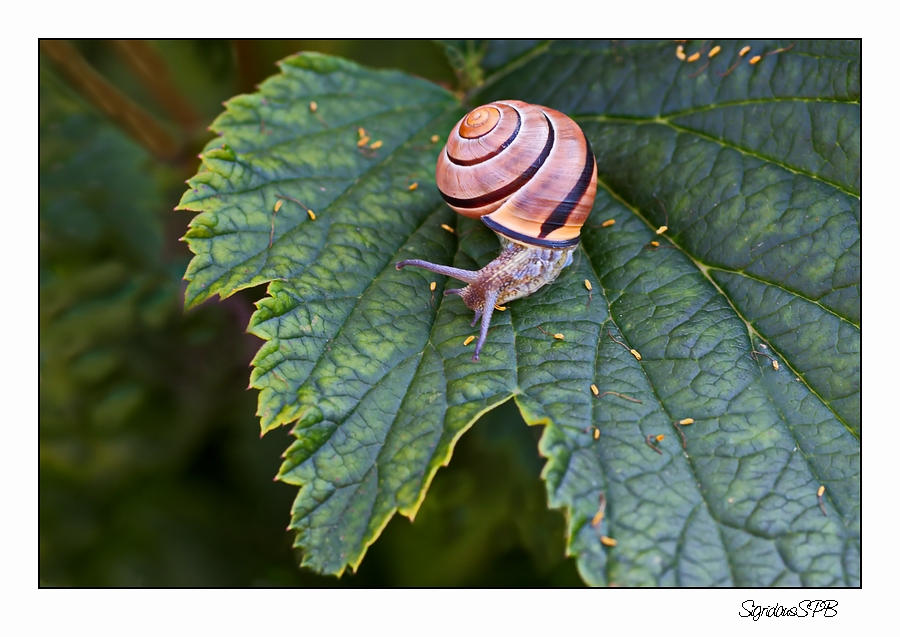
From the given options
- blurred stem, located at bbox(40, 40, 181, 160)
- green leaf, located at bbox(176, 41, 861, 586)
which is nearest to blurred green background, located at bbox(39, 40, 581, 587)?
blurred stem, located at bbox(40, 40, 181, 160)

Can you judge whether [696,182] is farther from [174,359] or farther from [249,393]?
[174,359]

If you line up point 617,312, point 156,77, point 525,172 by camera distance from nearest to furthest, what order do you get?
point 617,312 → point 525,172 → point 156,77

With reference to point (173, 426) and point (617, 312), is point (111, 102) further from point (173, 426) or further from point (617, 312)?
point (617, 312)

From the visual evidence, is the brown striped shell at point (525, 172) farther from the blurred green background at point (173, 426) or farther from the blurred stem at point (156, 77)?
the blurred stem at point (156, 77)

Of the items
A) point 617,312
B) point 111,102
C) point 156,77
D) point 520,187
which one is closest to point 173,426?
point 111,102

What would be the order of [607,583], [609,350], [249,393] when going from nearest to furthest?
1. [607,583]
2. [609,350]
3. [249,393]

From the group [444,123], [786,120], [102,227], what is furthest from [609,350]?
[102,227]

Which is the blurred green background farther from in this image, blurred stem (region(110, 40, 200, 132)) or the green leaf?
the green leaf
